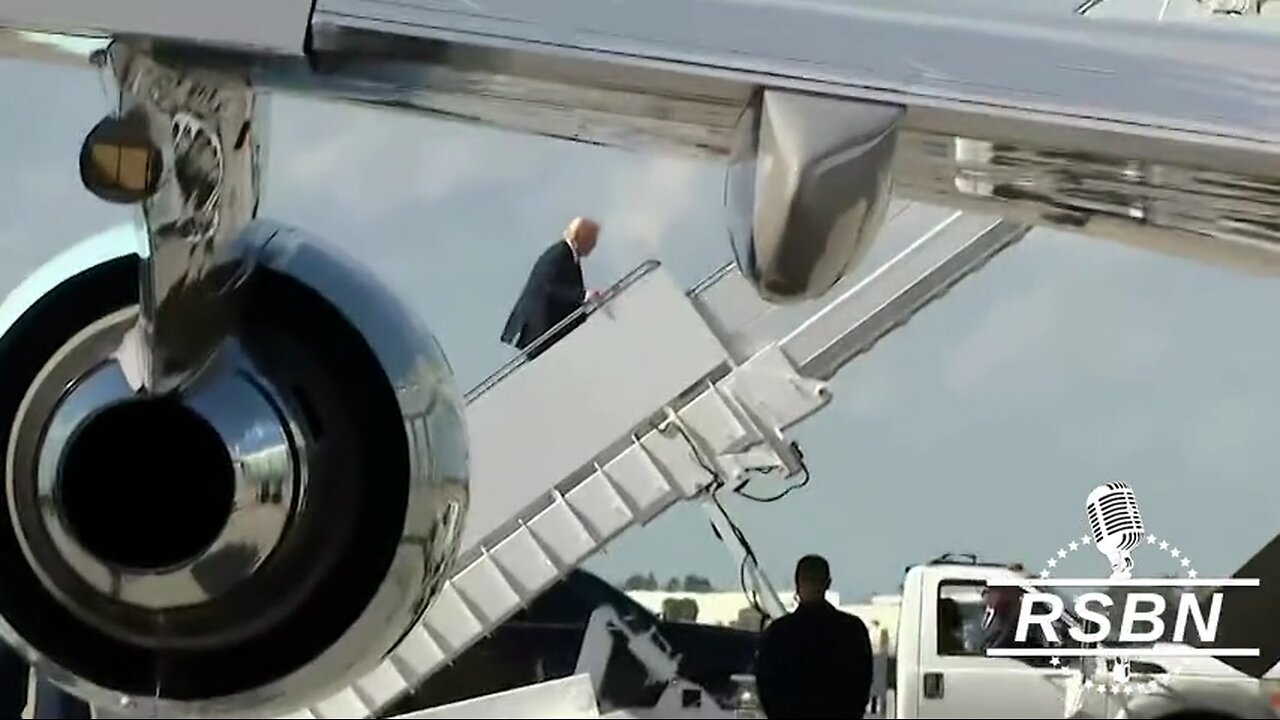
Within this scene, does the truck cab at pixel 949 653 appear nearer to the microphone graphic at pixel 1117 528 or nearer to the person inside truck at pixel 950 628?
the person inside truck at pixel 950 628

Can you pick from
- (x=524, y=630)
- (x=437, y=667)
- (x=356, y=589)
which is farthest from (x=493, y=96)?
(x=524, y=630)

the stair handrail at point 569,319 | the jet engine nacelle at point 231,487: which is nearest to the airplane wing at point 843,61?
the jet engine nacelle at point 231,487

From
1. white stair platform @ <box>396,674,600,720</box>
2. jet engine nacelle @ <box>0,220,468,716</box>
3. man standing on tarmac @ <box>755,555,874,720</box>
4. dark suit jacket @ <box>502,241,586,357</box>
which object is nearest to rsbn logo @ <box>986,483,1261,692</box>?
man standing on tarmac @ <box>755,555,874,720</box>

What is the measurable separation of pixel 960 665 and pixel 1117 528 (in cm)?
56

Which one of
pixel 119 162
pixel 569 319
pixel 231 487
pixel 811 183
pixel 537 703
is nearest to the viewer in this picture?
pixel 811 183

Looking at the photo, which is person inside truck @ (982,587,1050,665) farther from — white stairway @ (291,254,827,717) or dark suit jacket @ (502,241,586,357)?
dark suit jacket @ (502,241,586,357)

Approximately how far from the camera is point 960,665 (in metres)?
5.04

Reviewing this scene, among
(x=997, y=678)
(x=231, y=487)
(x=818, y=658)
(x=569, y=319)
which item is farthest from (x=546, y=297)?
(x=231, y=487)

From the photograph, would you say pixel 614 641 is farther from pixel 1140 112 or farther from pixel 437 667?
pixel 1140 112

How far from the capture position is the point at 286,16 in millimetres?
1007

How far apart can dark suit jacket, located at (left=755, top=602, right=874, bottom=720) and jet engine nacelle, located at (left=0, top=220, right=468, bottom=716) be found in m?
2.83

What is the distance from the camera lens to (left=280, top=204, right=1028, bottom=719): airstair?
4.31 meters

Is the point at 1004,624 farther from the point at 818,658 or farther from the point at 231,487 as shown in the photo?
the point at 231,487

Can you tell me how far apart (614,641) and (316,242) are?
406cm
